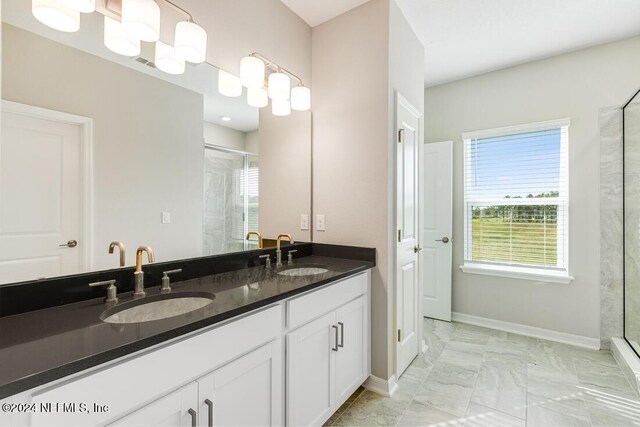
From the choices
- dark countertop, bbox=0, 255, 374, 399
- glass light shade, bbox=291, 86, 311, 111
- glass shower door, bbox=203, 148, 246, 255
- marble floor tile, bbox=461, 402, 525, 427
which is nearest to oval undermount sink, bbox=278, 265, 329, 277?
glass shower door, bbox=203, 148, 246, 255

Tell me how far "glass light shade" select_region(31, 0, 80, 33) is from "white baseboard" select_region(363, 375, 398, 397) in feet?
8.04

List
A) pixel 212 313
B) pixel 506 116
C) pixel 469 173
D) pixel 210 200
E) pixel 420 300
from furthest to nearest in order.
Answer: pixel 469 173 → pixel 506 116 → pixel 420 300 → pixel 210 200 → pixel 212 313

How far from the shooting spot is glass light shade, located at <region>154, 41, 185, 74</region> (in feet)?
4.67

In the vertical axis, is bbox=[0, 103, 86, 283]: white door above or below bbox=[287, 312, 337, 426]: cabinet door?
above

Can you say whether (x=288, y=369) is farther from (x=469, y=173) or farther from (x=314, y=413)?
(x=469, y=173)

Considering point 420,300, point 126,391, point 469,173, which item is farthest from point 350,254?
point 469,173

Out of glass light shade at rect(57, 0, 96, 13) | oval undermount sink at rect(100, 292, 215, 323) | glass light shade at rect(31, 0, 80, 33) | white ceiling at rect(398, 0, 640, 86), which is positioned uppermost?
white ceiling at rect(398, 0, 640, 86)

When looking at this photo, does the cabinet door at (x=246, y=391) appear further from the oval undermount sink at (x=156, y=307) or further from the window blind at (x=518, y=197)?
the window blind at (x=518, y=197)

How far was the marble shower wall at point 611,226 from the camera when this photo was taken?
2.53 meters

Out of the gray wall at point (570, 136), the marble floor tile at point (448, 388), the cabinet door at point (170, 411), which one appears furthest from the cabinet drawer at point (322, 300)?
the gray wall at point (570, 136)

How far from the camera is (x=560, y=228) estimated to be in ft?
9.20

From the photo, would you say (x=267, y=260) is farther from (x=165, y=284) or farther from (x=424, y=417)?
(x=424, y=417)

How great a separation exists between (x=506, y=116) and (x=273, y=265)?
2.77 metres

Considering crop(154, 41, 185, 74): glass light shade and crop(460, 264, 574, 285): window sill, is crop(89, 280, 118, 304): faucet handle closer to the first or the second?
crop(154, 41, 185, 74): glass light shade
